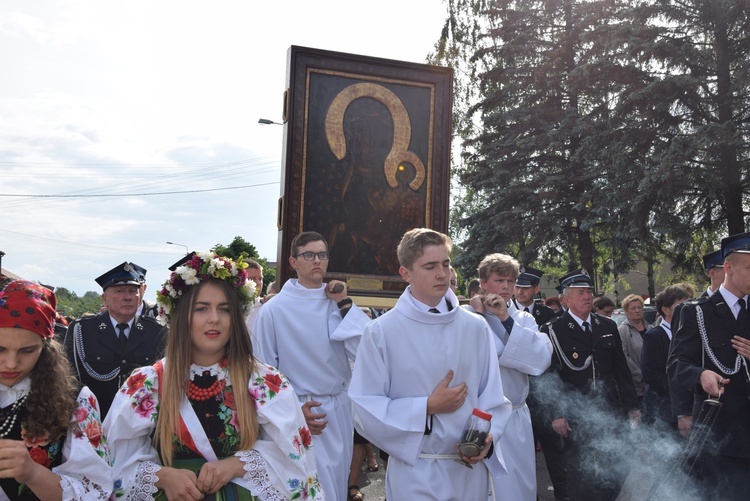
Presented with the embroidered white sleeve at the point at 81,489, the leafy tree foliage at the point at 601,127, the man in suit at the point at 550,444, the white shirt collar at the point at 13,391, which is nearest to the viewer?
the embroidered white sleeve at the point at 81,489

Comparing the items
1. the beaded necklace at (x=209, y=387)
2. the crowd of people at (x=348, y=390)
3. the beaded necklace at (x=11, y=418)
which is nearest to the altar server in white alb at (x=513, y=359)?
the crowd of people at (x=348, y=390)

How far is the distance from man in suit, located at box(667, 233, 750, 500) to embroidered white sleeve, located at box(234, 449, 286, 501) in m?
3.10

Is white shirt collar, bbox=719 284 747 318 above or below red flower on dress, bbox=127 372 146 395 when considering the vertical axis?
above

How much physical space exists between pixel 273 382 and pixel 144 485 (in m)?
0.67

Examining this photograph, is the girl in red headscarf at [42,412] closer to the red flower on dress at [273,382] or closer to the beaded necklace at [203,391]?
the beaded necklace at [203,391]

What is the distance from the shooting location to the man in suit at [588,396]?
6.63 m

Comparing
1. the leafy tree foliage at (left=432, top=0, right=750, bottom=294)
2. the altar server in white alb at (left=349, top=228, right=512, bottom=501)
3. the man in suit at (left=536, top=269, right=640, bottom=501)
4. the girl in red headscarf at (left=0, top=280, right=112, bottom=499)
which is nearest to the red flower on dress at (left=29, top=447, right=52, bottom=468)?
the girl in red headscarf at (left=0, top=280, right=112, bottom=499)

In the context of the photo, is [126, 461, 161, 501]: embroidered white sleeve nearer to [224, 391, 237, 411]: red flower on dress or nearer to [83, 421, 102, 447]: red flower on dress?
[83, 421, 102, 447]: red flower on dress

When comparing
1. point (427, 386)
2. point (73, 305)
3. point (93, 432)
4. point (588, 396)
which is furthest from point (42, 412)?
point (73, 305)

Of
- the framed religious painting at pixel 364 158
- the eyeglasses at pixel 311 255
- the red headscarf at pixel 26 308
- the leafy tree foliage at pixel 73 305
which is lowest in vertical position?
the leafy tree foliage at pixel 73 305

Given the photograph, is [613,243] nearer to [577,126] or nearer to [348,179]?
[577,126]

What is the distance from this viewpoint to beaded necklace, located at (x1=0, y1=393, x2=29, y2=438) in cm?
276

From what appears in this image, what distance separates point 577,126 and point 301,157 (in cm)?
1295

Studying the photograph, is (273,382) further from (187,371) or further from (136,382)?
(136,382)
